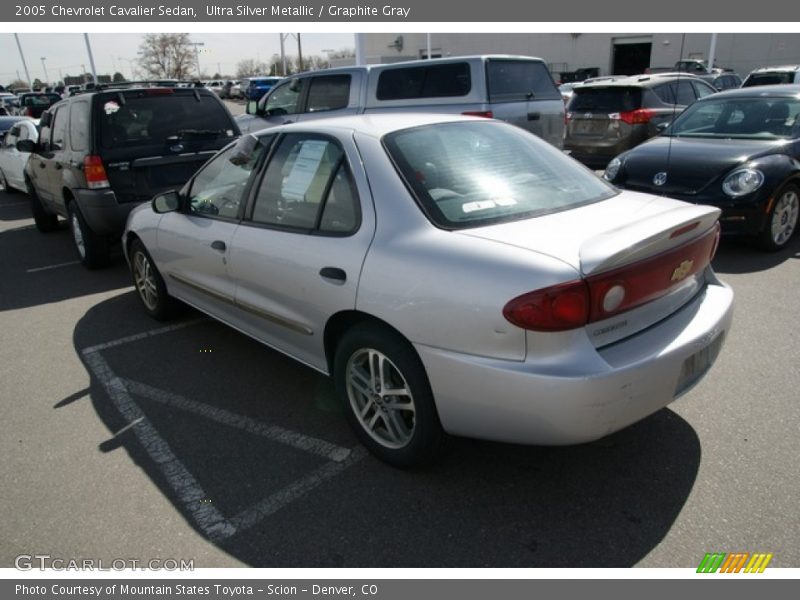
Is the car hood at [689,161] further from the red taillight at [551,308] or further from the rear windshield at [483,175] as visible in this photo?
the red taillight at [551,308]

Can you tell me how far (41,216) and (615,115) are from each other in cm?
910

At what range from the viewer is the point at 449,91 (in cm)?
791

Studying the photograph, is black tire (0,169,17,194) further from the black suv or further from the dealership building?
the dealership building

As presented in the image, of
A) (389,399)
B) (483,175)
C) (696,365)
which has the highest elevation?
(483,175)

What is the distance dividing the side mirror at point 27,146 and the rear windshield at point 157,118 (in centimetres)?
191

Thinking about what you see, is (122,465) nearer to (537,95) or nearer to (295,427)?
(295,427)

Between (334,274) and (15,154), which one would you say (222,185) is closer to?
(334,274)

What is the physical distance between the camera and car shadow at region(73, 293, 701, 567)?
2.42 meters

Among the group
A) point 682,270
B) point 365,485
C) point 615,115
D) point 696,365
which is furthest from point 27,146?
point 615,115

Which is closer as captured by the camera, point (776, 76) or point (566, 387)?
point (566, 387)

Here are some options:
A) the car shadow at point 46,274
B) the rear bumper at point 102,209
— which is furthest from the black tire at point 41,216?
the rear bumper at point 102,209

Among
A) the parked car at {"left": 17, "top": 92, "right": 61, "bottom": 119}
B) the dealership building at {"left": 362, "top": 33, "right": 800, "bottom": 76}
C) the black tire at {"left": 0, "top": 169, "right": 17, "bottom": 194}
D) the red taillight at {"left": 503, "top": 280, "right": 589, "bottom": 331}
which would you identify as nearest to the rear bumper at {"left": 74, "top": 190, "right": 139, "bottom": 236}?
the red taillight at {"left": 503, "top": 280, "right": 589, "bottom": 331}

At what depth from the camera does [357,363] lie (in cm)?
299

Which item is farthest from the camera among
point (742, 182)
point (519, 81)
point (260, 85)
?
point (260, 85)
